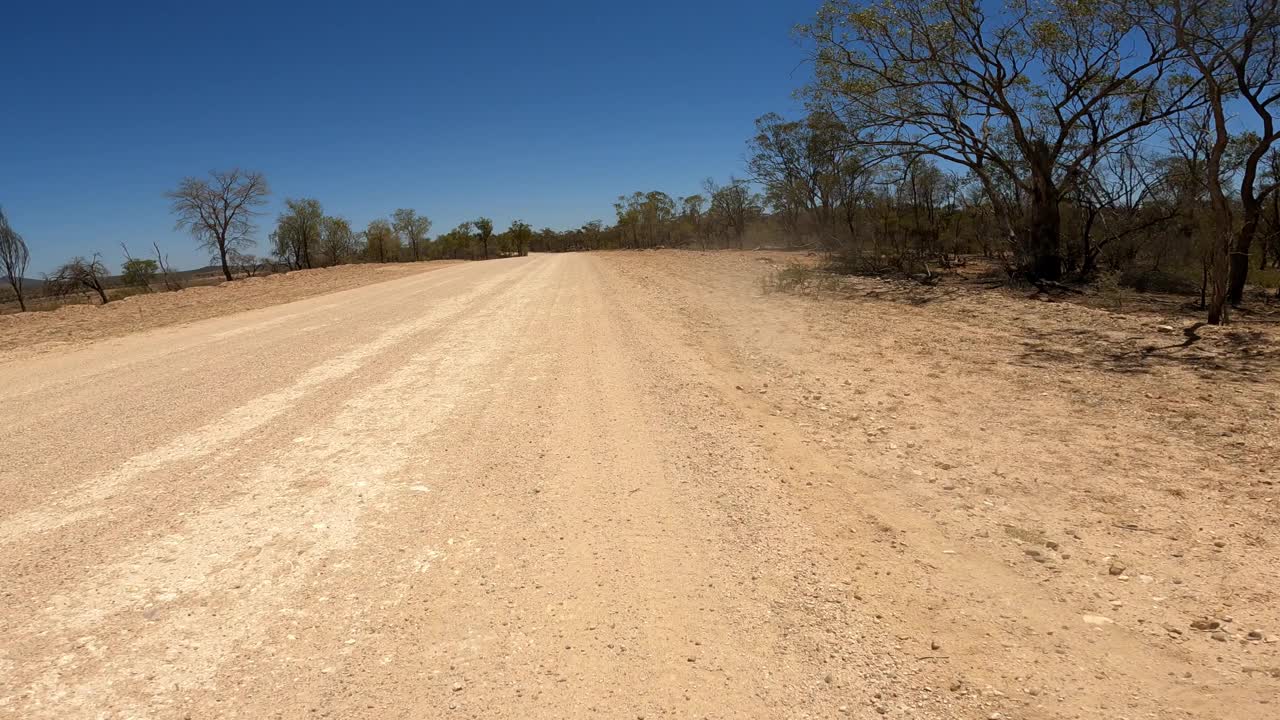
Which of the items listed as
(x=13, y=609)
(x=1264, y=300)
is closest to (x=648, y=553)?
(x=13, y=609)

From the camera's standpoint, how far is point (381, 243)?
2432 inches

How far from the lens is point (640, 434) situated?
4.94m

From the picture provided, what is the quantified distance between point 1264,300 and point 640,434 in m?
14.1

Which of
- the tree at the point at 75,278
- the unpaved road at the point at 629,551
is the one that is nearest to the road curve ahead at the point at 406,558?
the unpaved road at the point at 629,551

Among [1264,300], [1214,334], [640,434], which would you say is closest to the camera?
[640,434]

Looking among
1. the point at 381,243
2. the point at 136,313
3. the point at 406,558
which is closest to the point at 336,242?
the point at 381,243

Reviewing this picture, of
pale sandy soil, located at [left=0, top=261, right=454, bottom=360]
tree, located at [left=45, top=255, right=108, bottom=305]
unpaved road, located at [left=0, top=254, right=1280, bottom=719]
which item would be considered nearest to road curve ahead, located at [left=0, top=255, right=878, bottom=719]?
unpaved road, located at [left=0, top=254, right=1280, bottom=719]

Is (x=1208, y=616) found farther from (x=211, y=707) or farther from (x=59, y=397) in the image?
(x=59, y=397)

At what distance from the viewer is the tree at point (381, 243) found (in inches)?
2447

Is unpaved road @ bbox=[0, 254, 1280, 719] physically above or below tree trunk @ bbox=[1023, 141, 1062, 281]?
below

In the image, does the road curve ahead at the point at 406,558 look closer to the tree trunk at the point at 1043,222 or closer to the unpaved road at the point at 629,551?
the unpaved road at the point at 629,551

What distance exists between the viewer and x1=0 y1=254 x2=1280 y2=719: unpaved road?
7.61 feet

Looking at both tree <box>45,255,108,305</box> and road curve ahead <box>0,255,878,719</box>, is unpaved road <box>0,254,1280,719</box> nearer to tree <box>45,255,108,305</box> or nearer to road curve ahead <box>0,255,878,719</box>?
road curve ahead <box>0,255,878,719</box>

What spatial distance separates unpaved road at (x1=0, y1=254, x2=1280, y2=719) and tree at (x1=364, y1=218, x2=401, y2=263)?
5985 centimetres
